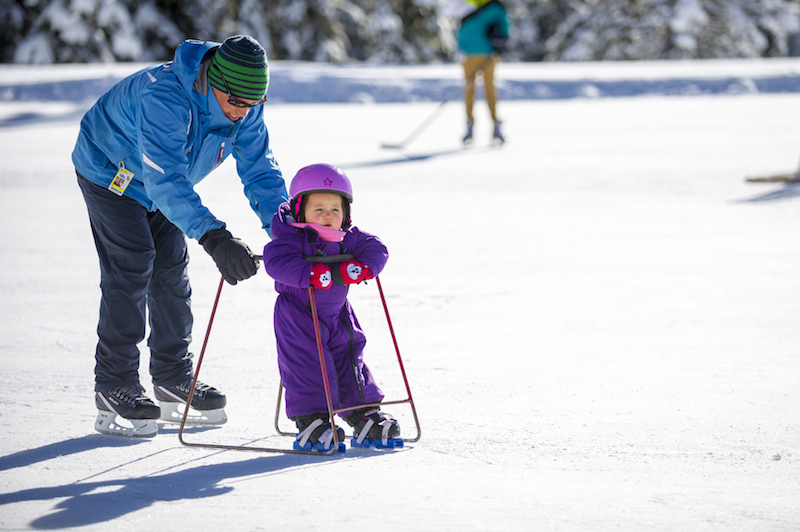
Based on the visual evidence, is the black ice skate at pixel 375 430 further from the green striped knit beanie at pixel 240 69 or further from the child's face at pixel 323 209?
the green striped knit beanie at pixel 240 69

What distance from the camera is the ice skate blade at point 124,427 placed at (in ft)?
11.3

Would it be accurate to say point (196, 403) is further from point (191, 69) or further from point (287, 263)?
point (191, 69)

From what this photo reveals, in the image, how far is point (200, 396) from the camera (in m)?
3.56

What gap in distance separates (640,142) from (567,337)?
7.88 metres

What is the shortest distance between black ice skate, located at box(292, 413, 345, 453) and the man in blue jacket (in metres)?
0.47

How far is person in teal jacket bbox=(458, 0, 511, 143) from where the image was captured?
36.3 ft

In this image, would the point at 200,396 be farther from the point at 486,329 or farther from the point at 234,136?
the point at 486,329

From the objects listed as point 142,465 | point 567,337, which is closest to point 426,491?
point 142,465

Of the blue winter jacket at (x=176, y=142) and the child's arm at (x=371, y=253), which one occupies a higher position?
the blue winter jacket at (x=176, y=142)

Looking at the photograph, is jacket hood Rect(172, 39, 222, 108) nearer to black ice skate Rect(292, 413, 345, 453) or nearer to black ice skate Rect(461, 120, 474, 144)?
black ice skate Rect(292, 413, 345, 453)

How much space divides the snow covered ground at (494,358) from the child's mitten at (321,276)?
57cm

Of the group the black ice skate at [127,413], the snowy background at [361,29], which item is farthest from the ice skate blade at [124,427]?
the snowy background at [361,29]

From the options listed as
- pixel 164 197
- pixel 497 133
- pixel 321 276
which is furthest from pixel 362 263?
pixel 497 133

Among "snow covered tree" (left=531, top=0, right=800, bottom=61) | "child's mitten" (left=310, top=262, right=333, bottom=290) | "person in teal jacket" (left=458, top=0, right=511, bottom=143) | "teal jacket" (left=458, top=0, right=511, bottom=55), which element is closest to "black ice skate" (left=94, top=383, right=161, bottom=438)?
"child's mitten" (left=310, top=262, right=333, bottom=290)
